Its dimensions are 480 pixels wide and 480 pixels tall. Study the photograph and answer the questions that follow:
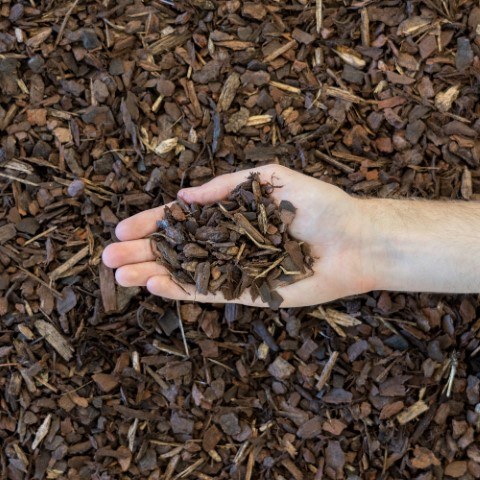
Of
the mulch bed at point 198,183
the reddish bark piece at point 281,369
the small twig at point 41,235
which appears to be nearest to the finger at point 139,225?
the mulch bed at point 198,183

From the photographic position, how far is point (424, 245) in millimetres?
2668

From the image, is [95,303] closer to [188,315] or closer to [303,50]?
[188,315]

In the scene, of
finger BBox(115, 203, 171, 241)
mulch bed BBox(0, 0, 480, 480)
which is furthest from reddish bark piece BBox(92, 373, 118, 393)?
finger BBox(115, 203, 171, 241)

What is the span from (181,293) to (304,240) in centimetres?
59

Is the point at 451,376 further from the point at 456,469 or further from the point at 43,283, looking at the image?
A: the point at 43,283

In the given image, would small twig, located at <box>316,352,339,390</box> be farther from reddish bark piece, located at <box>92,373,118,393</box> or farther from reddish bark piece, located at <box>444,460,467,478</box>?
reddish bark piece, located at <box>92,373,118,393</box>

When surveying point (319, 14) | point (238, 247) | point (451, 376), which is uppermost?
point (319, 14)

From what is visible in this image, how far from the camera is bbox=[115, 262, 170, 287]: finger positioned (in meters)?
2.56

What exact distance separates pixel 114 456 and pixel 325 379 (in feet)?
3.36

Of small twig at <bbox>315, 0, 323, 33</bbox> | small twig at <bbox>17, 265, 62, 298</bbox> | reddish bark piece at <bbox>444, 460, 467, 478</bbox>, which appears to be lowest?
reddish bark piece at <bbox>444, 460, 467, 478</bbox>

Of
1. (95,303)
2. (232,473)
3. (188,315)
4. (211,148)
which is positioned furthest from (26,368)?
(211,148)

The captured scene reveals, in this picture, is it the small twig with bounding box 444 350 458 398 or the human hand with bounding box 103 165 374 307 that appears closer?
the human hand with bounding box 103 165 374 307

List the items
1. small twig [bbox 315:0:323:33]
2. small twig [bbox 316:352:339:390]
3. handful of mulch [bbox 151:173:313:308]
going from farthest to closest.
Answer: small twig [bbox 315:0:323:33] → small twig [bbox 316:352:339:390] → handful of mulch [bbox 151:173:313:308]

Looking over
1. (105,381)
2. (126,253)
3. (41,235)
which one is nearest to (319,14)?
(126,253)
